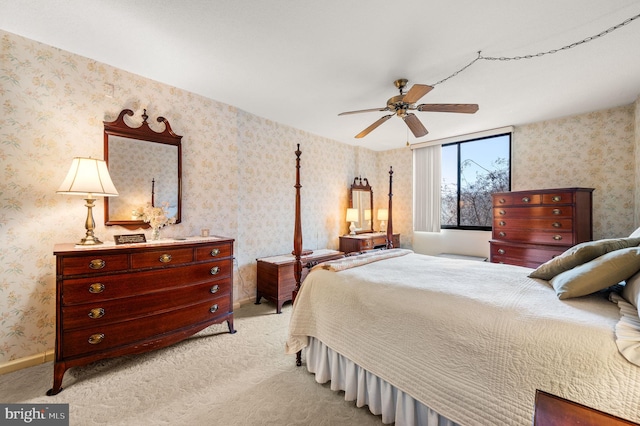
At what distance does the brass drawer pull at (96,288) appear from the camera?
1.91 metres

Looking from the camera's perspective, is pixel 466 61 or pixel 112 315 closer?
pixel 112 315

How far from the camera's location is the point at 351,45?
207 cm

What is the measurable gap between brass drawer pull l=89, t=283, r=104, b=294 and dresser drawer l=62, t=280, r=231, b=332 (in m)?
0.09

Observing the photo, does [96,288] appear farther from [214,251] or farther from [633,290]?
[633,290]

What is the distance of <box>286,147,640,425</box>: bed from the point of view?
962 mm

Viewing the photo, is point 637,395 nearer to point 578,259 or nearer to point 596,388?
point 596,388

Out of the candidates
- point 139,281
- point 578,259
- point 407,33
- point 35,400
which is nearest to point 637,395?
point 578,259

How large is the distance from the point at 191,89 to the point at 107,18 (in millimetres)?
1080

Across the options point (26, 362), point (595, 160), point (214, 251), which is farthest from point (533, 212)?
point (26, 362)

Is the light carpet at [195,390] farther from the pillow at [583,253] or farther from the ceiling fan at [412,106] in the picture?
the ceiling fan at [412,106]

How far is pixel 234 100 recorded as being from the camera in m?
3.17

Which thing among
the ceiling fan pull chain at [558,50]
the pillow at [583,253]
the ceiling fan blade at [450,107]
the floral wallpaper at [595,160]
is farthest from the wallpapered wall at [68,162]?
the floral wallpaper at [595,160]

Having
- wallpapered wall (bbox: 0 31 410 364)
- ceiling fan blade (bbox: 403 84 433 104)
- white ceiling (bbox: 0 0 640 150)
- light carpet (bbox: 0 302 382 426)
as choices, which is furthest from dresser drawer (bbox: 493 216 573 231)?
wallpapered wall (bbox: 0 31 410 364)

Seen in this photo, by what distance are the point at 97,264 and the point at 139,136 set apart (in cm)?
136
